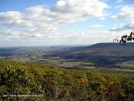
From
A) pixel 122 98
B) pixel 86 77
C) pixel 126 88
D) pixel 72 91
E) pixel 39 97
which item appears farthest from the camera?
pixel 86 77

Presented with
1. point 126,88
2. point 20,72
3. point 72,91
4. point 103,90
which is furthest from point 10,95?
point 126,88

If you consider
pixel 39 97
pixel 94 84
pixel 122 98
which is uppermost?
pixel 39 97

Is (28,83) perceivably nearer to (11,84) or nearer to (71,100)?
(11,84)

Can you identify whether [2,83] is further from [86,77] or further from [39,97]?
[86,77]

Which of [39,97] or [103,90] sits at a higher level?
[39,97]

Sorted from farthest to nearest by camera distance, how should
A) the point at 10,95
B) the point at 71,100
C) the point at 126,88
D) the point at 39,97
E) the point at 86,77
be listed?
the point at 86,77 → the point at 126,88 → the point at 71,100 → the point at 39,97 → the point at 10,95

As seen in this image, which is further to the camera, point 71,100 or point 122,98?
point 122,98
